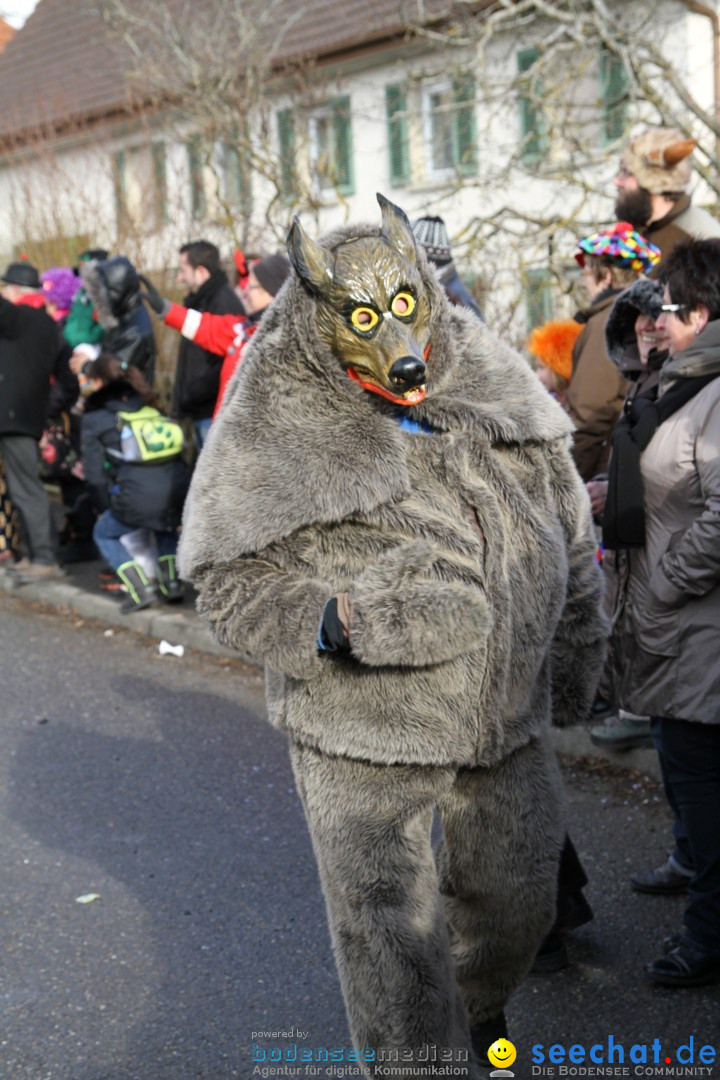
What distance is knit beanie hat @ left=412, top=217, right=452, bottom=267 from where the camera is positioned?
5270mm

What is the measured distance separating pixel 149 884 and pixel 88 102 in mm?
23512

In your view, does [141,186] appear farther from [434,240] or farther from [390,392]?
[390,392]

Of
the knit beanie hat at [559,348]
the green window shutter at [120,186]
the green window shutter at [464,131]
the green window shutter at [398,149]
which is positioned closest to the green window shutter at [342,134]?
the green window shutter at [398,149]

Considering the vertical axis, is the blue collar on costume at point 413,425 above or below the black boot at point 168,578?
above

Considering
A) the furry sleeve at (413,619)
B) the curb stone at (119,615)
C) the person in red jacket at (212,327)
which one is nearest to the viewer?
the furry sleeve at (413,619)

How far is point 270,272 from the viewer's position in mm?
6906

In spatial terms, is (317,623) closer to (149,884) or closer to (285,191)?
(149,884)

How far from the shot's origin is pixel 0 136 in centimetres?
1602

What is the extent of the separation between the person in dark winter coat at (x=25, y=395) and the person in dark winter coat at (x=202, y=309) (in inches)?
64.5

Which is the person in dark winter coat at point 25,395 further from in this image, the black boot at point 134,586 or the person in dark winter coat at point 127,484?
the black boot at point 134,586

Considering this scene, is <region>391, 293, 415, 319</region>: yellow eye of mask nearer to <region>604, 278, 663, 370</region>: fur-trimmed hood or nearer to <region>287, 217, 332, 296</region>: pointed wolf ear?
<region>287, 217, 332, 296</region>: pointed wolf ear

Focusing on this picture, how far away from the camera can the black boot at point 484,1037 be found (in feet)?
10.4

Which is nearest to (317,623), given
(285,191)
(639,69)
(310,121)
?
(639,69)

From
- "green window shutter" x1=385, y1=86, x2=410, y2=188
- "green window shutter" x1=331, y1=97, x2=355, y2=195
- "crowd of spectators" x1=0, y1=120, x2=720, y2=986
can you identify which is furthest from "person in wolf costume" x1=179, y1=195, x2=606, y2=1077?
"green window shutter" x1=385, y1=86, x2=410, y2=188
